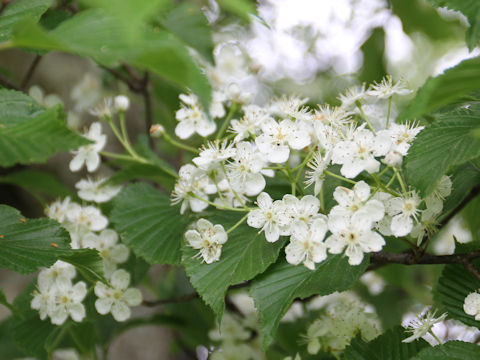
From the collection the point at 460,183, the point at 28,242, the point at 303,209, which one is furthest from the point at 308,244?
the point at 28,242

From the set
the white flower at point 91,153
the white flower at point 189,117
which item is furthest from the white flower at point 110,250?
the white flower at point 189,117

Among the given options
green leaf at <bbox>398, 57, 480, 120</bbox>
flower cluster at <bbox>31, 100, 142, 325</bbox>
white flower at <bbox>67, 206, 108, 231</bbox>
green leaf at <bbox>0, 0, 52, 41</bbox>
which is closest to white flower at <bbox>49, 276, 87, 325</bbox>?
flower cluster at <bbox>31, 100, 142, 325</bbox>

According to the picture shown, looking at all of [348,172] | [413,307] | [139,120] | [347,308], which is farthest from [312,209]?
[139,120]

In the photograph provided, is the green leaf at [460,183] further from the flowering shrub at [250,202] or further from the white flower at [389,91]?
the white flower at [389,91]

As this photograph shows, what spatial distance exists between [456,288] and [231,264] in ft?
1.10

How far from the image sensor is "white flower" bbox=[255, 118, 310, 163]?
2.64ft

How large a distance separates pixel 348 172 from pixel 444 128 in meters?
0.14

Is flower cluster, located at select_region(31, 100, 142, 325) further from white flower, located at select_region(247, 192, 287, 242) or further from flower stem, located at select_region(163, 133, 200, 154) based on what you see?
white flower, located at select_region(247, 192, 287, 242)

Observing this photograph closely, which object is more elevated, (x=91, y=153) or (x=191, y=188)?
(x=191, y=188)

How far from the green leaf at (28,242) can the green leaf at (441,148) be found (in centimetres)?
50

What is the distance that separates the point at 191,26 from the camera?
792mm

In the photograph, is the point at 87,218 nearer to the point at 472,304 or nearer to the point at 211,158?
the point at 211,158

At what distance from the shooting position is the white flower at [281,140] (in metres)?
0.80

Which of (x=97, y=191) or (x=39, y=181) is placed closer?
(x=97, y=191)
